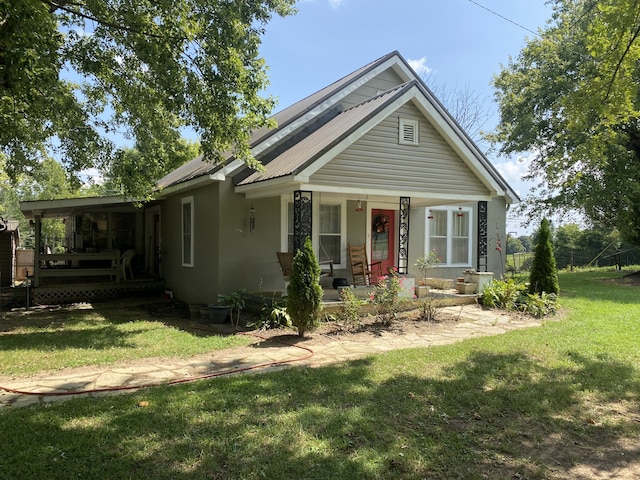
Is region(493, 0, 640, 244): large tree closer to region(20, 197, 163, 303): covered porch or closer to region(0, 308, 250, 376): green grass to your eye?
region(0, 308, 250, 376): green grass

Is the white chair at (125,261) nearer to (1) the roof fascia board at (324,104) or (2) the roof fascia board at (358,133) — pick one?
(1) the roof fascia board at (324,104)

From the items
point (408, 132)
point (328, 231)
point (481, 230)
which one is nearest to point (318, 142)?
point (408, 132)

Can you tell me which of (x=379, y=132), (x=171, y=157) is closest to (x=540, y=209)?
(x=379, y=132)

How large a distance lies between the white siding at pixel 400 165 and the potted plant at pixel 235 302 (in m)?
2.85

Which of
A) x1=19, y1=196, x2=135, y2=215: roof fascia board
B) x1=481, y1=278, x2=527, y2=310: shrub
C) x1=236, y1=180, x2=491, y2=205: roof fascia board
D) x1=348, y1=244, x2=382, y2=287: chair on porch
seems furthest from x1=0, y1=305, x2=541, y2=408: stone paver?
x1=19, y1=196, x2=135, y2=215: roof fascia board

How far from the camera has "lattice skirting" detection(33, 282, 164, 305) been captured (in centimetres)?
1259

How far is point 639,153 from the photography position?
2036 centimetres

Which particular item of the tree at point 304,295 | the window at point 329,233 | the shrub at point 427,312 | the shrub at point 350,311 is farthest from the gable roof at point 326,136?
the shrub at point 427,312

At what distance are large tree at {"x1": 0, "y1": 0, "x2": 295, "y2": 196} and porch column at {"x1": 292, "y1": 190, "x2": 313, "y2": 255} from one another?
1.33 m

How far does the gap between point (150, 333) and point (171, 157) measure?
4.96 m

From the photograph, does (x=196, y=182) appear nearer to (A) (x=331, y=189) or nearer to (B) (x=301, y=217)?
(B) (x=301, y=217)

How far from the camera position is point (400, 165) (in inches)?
396

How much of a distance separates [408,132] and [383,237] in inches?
143

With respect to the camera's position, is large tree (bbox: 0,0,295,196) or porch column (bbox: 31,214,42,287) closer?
large tree (bbox: 0,0,295,196)
